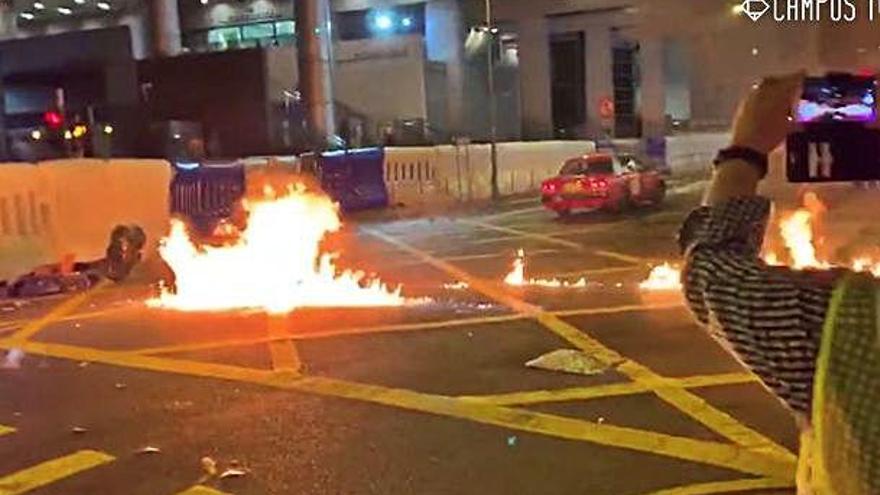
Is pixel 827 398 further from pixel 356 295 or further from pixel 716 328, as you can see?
pixel 356 295

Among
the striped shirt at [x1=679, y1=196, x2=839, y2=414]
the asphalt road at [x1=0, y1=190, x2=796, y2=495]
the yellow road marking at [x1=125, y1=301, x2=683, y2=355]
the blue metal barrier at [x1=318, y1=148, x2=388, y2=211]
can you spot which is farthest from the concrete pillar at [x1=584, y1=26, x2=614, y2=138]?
the striped shirt at [x1=679, y1=196, x2=839, y2=414]

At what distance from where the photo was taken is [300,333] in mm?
8531

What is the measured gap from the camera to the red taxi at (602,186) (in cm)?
1988

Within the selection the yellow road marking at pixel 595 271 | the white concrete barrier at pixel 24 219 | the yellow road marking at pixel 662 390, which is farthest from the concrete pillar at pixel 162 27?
the yellow road marking at pixel 662 390

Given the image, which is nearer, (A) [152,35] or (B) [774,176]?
(B) [774,176]

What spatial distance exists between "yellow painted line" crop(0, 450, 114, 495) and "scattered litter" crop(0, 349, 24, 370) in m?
2.56

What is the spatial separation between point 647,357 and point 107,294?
21.1 ft

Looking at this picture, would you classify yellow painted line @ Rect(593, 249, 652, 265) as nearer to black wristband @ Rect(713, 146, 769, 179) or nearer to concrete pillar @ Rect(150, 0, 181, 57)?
black wristband @ Rect(713, 146, 769, 179)

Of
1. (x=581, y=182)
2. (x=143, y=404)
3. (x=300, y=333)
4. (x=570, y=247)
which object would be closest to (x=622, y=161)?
(x=581, y=182)

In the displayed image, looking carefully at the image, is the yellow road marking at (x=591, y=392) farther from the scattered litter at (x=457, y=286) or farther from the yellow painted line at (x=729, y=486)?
the scattered litter at (x=457, y=286)

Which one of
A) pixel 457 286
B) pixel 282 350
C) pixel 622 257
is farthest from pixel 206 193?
pixel 282 350

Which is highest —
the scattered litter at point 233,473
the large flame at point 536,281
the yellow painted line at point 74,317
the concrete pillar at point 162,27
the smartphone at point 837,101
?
the concrete pillar at point 162,27

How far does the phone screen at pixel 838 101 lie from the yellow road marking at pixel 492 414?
3196 mm

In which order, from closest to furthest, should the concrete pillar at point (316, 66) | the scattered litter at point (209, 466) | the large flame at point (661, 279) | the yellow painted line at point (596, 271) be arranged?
the scattered litter at point (209, 466) → the large flame at point (661, 279) → the yellow painted line at point (596, 271) → the concrete pillar at point (316, 66)
